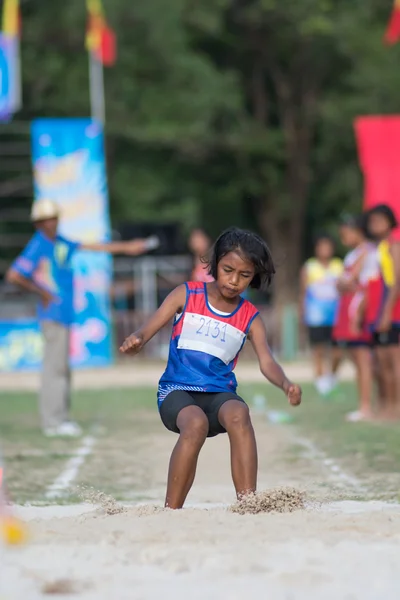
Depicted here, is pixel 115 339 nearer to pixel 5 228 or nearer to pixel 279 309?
pixel 279 309

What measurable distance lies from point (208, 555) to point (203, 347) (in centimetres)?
171

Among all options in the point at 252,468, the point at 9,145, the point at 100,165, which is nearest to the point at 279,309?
the point at 100,165

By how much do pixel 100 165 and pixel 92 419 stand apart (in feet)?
35.5

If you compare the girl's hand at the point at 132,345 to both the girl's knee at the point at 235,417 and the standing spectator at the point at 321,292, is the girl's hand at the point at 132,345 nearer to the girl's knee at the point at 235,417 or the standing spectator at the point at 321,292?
the girl's knee at the point at 235,417

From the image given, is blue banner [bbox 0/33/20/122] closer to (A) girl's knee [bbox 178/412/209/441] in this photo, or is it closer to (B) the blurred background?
(B) the blurred background

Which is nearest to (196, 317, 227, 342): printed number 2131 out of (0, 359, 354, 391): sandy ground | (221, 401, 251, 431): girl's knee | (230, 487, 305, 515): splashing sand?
(221, 401, 251, 431): girl's knee

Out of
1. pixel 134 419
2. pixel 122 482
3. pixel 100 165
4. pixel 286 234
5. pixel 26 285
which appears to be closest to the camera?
pixel 122 482

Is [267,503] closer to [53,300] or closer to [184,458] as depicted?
[184,458]

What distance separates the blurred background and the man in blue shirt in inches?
607

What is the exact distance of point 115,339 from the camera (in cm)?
2719

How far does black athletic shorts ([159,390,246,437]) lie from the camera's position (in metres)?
6.26

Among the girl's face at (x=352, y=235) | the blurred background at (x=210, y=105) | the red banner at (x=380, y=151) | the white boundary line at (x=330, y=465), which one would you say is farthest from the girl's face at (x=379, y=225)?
the blurred background at (x=210, y=105)

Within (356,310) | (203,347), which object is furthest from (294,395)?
(356,310)

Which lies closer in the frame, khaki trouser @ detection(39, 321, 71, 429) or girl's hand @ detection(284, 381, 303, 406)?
girl's hand @ detection(284, 381, 303, 406)
